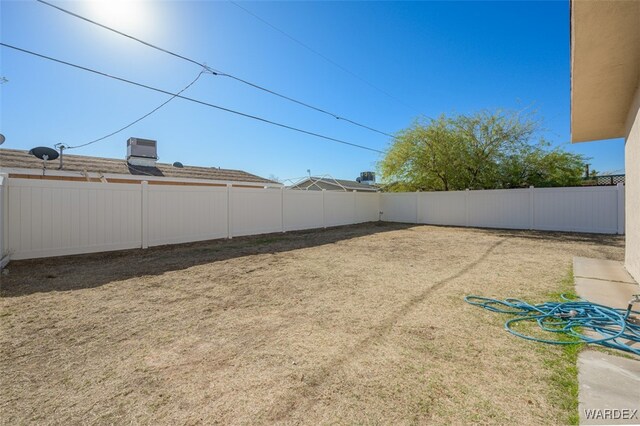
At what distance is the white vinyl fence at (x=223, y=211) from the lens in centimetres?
570

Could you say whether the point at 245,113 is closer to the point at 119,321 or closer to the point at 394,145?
the point at 119,321

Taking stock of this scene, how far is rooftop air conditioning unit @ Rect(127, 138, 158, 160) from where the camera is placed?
12945mm

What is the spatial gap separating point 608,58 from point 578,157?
14.4 meters

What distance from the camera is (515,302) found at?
11.3ft

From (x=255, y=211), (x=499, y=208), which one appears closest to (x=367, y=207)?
(x=499, y=208)

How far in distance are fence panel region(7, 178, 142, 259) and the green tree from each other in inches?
544

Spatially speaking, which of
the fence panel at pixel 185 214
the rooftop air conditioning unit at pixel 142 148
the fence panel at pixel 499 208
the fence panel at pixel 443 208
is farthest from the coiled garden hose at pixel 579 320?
the rooftop air conditioning unit at pixel 142 148

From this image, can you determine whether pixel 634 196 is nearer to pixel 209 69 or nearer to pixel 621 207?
pixel 621 207

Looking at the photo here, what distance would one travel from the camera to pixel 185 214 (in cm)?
816

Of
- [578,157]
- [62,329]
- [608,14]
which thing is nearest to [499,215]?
[578,157]

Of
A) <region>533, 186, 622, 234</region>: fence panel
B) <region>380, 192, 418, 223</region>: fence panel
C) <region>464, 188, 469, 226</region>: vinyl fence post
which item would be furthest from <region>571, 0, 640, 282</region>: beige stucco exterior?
<region>380, 192, 418, 223</region>: fence panel

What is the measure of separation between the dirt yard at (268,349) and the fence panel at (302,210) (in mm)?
6411

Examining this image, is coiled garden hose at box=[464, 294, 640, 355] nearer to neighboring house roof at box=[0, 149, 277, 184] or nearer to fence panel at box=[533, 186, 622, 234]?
fence panel at box=[533, 186, 622, 234]

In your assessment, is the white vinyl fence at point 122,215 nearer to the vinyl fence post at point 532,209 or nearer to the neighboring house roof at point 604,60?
the neighboring house roof at point 604,60
